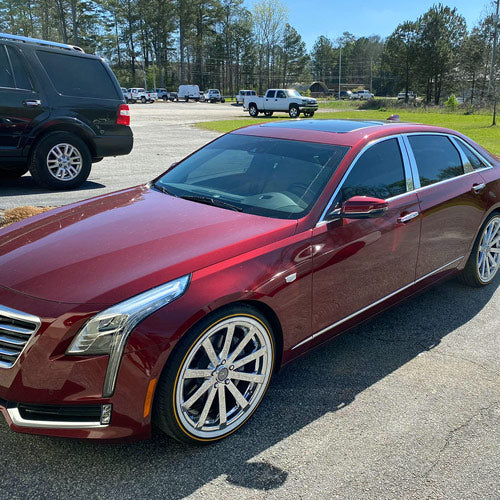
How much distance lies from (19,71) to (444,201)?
21.4 feet

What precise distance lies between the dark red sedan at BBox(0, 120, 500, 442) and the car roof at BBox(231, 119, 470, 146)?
2 cm

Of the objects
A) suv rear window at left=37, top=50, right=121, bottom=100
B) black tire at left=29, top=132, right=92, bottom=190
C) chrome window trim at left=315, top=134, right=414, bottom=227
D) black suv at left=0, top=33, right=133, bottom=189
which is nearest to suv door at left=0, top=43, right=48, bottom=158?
black suv at left=0, top=33, right=133, bottom=189

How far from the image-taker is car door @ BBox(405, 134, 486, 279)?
12.6 ft

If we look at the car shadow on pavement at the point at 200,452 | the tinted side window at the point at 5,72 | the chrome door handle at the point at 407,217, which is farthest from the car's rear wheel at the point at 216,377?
the tinted side window at the point at 5,72

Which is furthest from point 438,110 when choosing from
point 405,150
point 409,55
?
point 405,150

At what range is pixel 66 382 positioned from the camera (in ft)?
7.09

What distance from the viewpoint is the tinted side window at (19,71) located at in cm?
747

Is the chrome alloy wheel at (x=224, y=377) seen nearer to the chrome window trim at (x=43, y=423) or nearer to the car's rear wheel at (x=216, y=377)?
the car's rear wheel at (x=216, y=377)

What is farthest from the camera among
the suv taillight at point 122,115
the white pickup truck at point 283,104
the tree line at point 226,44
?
the tree line at point 226,44

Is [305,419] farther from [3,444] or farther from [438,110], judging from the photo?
[438,110]

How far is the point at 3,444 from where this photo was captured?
249 cm

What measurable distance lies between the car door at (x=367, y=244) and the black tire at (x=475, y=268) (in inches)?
44.2

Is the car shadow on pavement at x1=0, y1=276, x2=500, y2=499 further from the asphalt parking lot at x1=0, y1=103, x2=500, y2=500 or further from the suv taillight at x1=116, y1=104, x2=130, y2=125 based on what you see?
the suv taillight at x1=116, y1=104, x2=130, y2=125

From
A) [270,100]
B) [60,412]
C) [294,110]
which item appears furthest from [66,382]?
[270,100]
